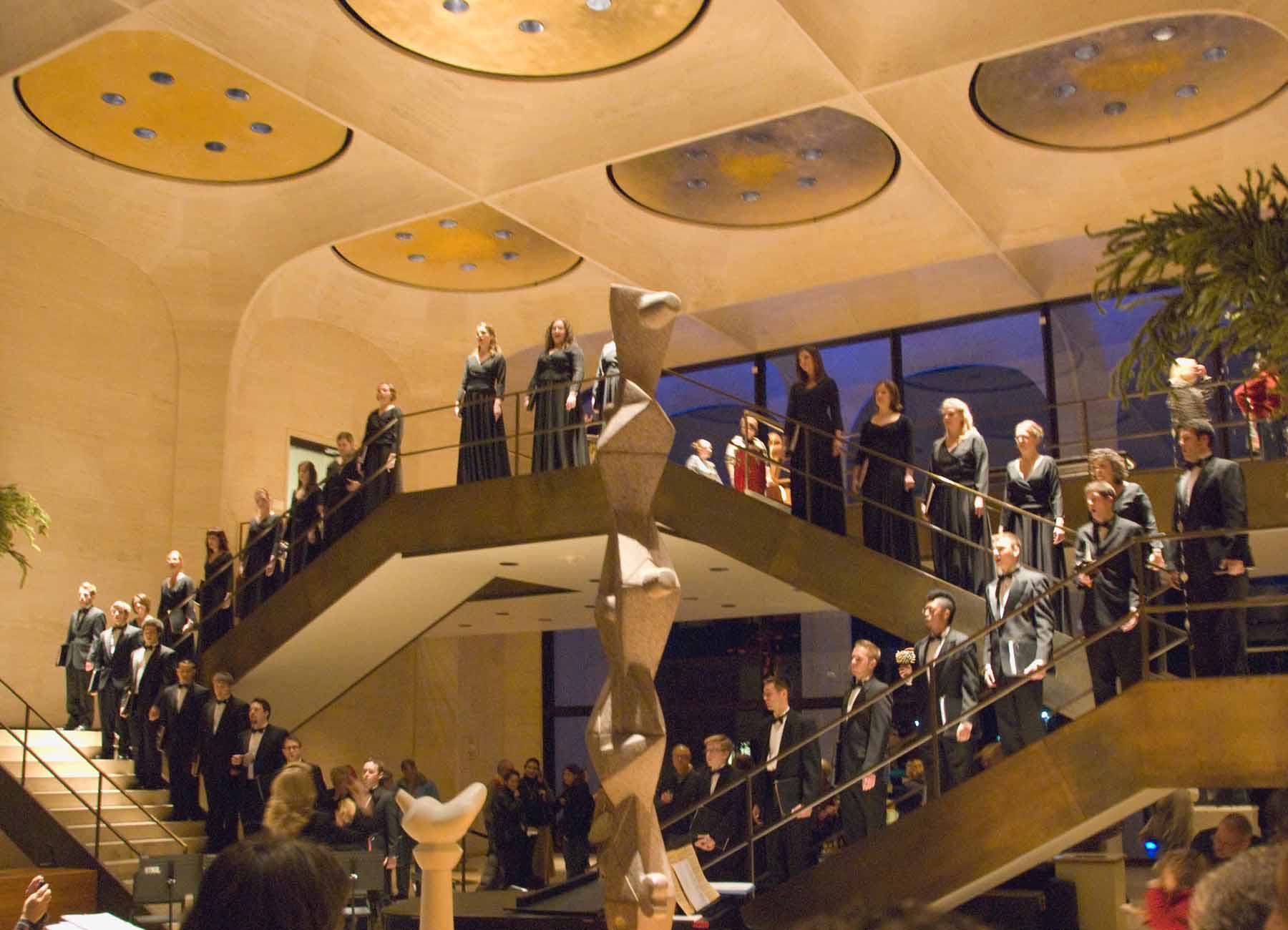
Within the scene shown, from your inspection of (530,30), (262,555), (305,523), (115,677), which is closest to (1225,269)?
(530,30)

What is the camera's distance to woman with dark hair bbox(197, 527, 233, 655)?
1419cm

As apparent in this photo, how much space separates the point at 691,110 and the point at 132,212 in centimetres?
669

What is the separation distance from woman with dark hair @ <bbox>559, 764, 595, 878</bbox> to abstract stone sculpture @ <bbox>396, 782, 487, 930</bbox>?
36.2 feet

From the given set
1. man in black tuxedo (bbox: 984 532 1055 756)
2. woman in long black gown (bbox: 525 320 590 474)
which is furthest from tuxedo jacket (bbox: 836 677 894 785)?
woman in long black gown (bbox: 525 320 590 474)

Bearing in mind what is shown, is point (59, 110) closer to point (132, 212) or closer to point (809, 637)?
point (132, 212)

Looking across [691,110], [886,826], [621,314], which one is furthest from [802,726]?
[691,110]

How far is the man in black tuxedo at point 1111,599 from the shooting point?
337 inches

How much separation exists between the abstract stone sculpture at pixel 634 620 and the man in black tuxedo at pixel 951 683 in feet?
12.7

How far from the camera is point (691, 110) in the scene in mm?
13500

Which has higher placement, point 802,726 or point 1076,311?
point 1076,311

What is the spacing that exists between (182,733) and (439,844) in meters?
10.2

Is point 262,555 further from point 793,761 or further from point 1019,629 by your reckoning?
point 1019,629

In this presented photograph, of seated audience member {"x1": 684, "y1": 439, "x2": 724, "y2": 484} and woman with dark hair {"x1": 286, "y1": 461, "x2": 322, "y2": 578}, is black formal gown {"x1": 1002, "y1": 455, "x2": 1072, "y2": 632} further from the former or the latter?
woman with dark hair {"x1": 286, "y1": 461, "x2": 322, "y2": 578}

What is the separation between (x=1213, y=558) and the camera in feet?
27.2
